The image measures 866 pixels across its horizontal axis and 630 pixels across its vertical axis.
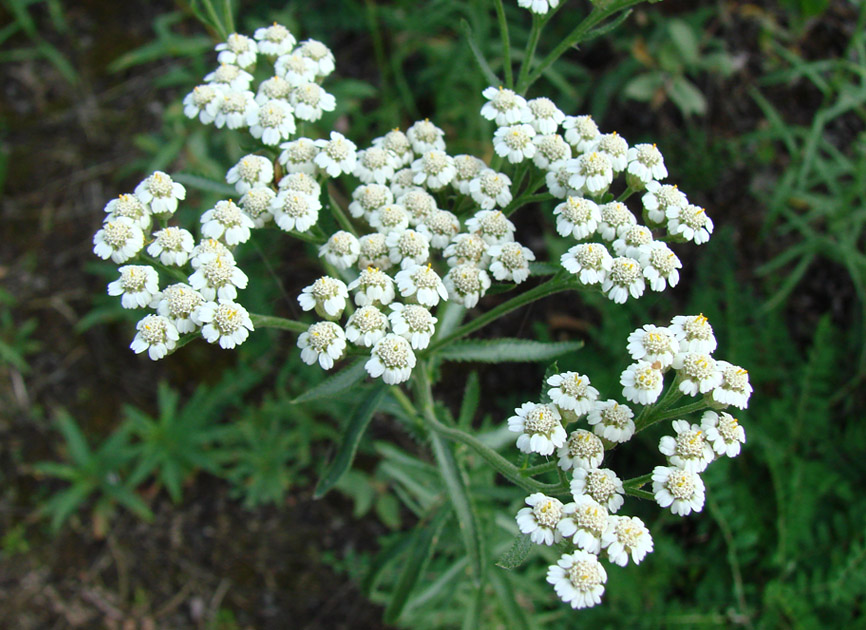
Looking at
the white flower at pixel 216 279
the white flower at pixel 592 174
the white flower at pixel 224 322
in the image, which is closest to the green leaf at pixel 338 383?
the white flower at pixel 224 322

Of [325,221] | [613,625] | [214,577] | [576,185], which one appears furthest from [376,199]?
[214,577]

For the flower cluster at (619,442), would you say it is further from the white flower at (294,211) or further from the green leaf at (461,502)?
the white flower at (294,211)

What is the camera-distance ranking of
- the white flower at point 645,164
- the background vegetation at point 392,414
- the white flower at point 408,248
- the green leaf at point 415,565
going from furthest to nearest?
the background vegetation at point 392,414 → the green leaf at point 415,565 → the white flower at point 645,164 → the white flower at point 408,248

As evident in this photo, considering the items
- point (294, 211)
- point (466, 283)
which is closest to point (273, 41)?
point (294, 211)

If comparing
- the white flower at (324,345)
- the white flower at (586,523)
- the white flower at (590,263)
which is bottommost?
the white flower at (586,523)

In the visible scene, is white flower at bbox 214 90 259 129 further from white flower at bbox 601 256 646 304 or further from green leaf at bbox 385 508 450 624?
green leaf at bbox 385 508 450 624

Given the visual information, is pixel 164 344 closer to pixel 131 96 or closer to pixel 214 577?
pixel 214 577

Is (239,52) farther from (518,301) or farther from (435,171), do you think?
(518,301)

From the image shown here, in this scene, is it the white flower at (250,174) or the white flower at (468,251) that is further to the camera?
the white flower at (250,174)
